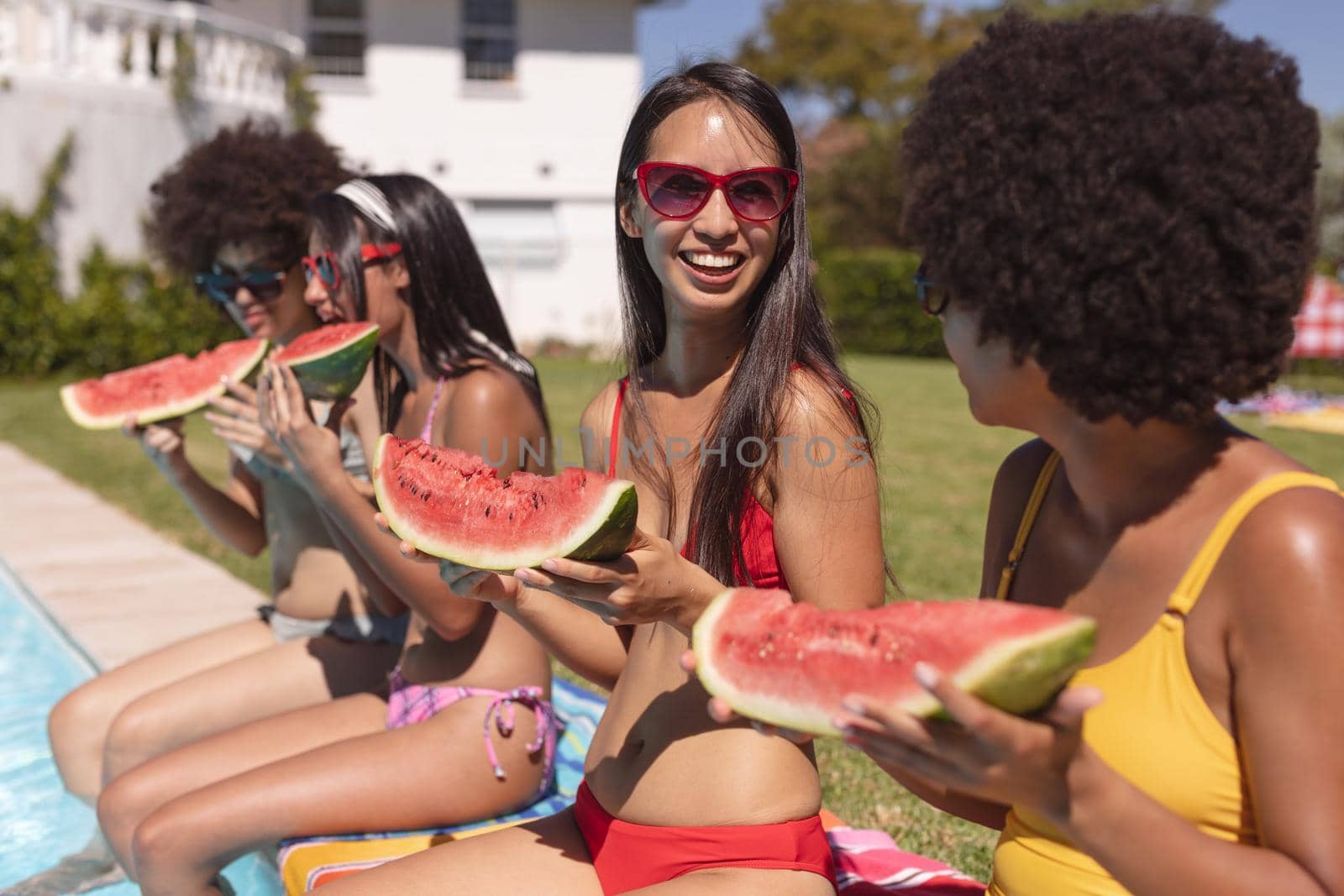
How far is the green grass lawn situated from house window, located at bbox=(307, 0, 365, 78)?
27.7 feet

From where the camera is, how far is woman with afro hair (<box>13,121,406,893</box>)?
392cm

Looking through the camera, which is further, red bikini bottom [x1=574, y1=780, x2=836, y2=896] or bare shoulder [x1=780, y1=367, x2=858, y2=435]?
bare shoulder [x1=780, y1=367, x2=858, y2=435]

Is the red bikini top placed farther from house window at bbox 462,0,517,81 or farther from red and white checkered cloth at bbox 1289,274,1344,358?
house window at bbox 462,0,517,81

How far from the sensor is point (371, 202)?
377 centimetres

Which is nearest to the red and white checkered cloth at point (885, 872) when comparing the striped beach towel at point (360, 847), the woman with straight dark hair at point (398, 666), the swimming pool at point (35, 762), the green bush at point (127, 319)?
the striped beach towel at point (360, 847)

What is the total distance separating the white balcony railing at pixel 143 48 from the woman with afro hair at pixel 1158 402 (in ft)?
58.1

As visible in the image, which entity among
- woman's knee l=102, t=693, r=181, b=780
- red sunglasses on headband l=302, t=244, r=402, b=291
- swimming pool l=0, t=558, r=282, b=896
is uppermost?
red sunglasses on headband l=302, t=244, r=402, b=291

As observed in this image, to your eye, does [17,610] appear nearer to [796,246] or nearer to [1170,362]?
[796,246]

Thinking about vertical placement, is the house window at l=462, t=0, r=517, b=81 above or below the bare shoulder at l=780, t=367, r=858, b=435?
above

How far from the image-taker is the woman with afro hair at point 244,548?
3.92m

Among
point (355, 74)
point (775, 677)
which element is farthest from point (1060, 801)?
point (355, 74)

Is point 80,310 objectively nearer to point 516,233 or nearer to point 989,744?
point 516,233

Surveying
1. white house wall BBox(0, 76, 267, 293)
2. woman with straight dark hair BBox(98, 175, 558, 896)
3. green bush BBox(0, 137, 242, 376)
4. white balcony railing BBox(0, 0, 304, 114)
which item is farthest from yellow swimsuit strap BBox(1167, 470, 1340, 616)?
white balcony railing BBox(0, 0, 304, 114)

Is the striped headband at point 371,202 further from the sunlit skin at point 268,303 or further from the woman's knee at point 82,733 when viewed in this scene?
the woman's knee at point 82,733
